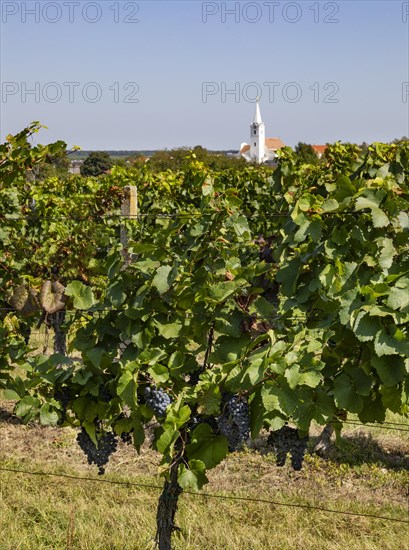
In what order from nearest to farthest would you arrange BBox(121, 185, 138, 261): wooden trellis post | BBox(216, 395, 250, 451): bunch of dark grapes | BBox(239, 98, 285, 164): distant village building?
BBox(216, 395, 250, 451): bunch of dark grapes
BBox(121, 185, 138, 261): wooden trellis post
BBox(239, 98, 285, 164): distant village building

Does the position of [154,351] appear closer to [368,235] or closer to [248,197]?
[368,235]

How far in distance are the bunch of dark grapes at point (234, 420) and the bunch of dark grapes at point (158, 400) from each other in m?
0.20

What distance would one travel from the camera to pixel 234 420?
261 centimetres

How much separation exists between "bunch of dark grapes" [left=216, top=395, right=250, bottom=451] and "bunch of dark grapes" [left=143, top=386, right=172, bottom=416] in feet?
0.65

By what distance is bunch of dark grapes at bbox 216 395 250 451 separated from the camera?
2604mm

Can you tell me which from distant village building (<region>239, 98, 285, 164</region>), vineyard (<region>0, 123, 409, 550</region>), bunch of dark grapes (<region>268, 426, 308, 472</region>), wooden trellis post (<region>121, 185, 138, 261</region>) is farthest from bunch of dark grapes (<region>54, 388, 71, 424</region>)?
distant village building (<region>239, 98, 285, 164</region>)

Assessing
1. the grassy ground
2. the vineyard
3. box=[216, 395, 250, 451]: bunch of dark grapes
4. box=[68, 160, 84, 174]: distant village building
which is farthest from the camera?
box=[68, 160, 84, 174]: distant village building

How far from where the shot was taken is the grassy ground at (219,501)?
3.76 metres

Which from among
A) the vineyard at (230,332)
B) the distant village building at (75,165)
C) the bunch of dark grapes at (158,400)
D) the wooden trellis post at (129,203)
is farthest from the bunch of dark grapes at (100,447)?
the distant village building at (75,165)

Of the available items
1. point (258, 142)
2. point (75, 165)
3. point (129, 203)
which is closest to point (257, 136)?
point (258, 142)

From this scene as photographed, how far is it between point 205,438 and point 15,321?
2.47 m

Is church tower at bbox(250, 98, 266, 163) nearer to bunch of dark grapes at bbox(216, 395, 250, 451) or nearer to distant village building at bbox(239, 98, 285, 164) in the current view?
distant village building at bbox(239, 98, 285, 164)

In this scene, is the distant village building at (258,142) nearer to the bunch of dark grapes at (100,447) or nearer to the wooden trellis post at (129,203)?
the wooden trellis post at (129,203)

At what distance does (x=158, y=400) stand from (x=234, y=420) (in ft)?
0.91
